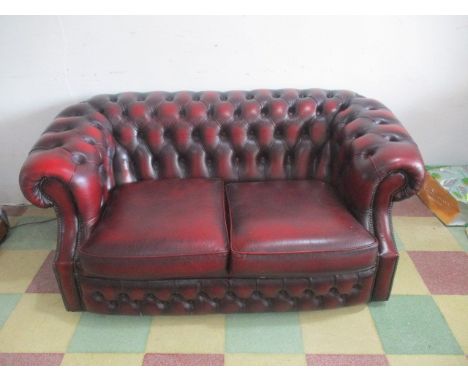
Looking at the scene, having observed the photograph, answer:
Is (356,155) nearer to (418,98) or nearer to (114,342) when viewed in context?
(418,98)

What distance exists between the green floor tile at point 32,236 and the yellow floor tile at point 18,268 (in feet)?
0.16

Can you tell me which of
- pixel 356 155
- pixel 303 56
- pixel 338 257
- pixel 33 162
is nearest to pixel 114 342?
pixel 33 162

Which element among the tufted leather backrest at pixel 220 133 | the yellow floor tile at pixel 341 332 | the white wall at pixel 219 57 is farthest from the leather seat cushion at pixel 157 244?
the white wall at pixel 219 57

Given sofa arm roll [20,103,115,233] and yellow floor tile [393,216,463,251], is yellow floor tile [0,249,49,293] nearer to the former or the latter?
sofa arm roll [20,103,115,233]

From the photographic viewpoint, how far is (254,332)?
1.55 metres

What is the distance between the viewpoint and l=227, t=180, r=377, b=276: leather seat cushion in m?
1.41

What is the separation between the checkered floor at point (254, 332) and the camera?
1.45 metres

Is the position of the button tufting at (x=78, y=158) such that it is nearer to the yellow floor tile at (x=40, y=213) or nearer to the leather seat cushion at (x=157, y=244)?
the leather seat cushion at (x=157, y=244)

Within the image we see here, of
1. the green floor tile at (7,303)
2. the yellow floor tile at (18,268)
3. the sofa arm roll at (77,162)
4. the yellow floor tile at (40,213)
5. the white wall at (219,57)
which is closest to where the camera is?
the sofa arm roll at (77,162)

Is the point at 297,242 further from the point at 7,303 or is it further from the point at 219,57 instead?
the point at 7,303

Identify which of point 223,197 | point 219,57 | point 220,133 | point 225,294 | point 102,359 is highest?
point 219,57

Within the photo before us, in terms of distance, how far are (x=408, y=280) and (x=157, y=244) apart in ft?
3.97

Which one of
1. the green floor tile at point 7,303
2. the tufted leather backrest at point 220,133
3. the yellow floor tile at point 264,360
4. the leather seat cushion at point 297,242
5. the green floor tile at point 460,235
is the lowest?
the yellow floor tile at point 264,360

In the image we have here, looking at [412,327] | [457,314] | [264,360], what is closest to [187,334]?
[264,360]
